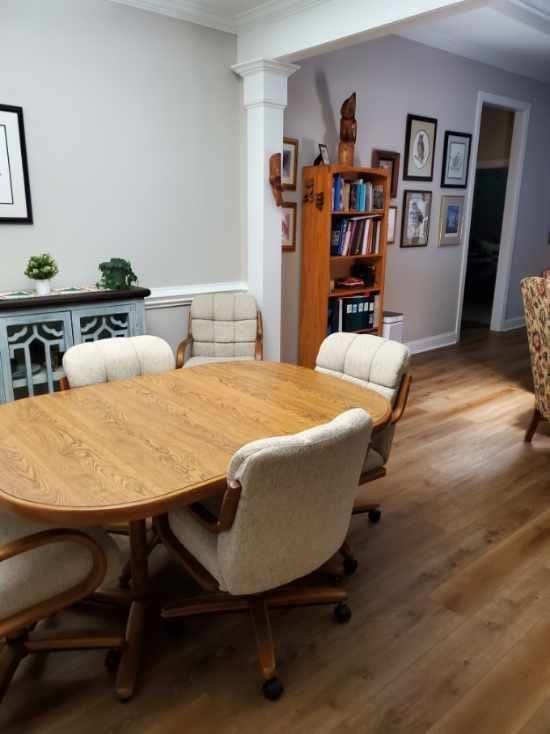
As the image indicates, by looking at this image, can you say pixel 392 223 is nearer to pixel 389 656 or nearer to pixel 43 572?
pixel 389 656

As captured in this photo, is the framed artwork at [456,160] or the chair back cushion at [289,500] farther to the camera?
the framed artwork at [456,160]

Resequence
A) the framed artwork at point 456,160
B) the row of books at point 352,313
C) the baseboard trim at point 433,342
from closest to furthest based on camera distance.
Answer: the row of books at point 352,313
the framed artwork at point 456,160
the baseboard trim at point 433,342

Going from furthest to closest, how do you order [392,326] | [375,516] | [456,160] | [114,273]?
[456,160] → [392,326] → [114,273] → [375,516]

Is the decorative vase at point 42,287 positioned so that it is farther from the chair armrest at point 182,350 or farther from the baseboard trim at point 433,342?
the baseboard trim at point 433,342

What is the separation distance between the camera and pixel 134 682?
1.59 m

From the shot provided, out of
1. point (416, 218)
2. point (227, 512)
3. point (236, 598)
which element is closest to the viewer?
point (227, 512)

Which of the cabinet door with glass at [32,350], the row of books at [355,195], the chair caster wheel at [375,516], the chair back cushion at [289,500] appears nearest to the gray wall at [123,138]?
the cabinet door with glass at [32,350]

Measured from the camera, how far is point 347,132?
13.3ft

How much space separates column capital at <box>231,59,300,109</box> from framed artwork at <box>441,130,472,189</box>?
2183 millimetres

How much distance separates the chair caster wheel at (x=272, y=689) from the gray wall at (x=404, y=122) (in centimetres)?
300

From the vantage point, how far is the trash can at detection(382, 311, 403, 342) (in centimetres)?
466

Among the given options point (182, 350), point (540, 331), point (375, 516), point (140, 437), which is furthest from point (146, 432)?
point (540, 331)

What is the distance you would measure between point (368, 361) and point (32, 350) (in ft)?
5.99

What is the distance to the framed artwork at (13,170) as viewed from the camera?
9.54 feet
